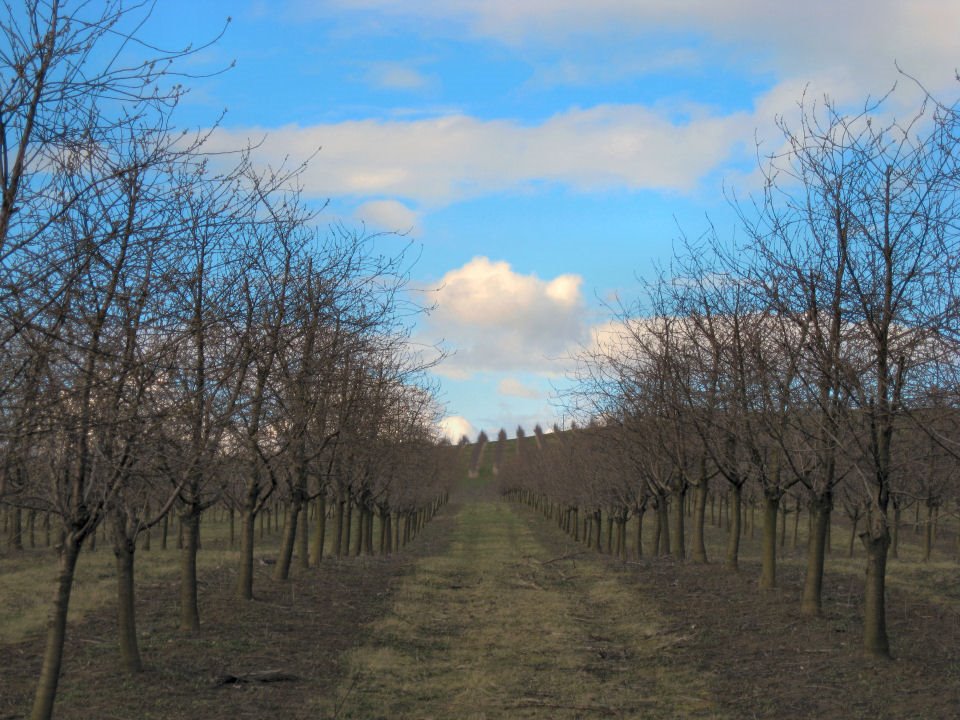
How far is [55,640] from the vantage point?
774cm

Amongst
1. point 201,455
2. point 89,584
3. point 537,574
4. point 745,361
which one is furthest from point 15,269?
point 537,574

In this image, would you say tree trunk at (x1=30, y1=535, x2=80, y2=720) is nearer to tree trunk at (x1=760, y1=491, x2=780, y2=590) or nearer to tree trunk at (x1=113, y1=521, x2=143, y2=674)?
tree trunk at (x1=113, y1=521, x2=143, y2=674)

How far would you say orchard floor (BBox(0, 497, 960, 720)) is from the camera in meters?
9.55

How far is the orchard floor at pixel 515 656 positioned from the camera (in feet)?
31.3

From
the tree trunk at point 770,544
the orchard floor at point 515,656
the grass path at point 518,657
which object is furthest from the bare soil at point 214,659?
the tree trunk at point 770,544

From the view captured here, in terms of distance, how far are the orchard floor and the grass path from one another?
0.05 m

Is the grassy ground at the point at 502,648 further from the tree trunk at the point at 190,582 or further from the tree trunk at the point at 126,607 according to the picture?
the tree trunk at the point at 190,582

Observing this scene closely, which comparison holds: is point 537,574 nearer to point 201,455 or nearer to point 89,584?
point 89,584

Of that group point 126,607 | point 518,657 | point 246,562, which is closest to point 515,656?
point 518,657

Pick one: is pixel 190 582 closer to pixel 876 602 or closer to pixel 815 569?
pixel 876 602

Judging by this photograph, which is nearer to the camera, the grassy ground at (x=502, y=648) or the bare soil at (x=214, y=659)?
the bare soil at (x=214, y=659)

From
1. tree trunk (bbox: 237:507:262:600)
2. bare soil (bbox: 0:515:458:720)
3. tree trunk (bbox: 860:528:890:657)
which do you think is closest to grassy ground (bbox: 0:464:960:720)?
bare soil (bbox: 0:515:458:720)

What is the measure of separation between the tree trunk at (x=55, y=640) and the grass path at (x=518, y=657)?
9.32ft

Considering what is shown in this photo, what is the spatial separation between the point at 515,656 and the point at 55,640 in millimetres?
6942
